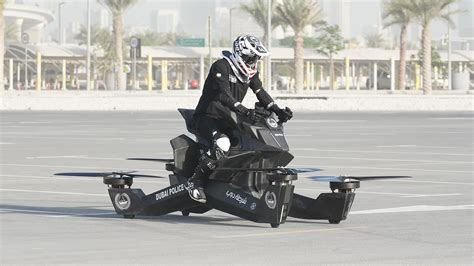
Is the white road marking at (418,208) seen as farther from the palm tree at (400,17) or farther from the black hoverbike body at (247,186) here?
the palm tree at (400,17)

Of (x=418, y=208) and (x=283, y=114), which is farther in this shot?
(x=418, y=208)

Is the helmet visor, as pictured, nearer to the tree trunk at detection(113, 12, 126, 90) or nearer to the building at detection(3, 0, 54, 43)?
the tree trunk at detection(113, 12, 126, 90)

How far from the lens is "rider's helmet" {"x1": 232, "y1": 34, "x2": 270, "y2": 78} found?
510 inches

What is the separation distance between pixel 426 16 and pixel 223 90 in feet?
235

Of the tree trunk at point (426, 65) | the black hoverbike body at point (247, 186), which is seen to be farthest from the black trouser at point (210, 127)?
the tree trunk at point (426, 65)

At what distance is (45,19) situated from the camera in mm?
162250

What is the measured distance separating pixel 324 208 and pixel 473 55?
112062mm

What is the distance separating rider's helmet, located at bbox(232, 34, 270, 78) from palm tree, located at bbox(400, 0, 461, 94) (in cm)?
6968

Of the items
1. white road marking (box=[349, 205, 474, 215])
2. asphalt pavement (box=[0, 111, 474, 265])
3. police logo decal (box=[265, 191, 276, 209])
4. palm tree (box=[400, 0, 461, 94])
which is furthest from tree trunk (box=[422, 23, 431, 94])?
police logo decal (box=[265, 191, 276, 209])

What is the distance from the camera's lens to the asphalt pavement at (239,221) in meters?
10.6

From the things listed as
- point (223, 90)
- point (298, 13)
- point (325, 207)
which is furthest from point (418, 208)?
point (298, 13)

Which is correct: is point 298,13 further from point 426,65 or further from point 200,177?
point 200,177

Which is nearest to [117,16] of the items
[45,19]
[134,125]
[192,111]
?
[134,125]

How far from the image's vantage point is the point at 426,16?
83375 mm
